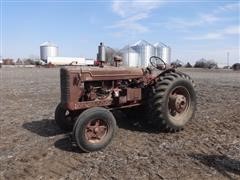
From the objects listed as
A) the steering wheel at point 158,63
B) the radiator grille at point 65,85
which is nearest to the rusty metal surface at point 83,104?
the radiator grille at point 65,85

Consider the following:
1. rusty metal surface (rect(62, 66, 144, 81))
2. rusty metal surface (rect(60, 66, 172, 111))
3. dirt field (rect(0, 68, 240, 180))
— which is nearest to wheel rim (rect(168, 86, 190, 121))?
dirt field (rect(0, 68, 240, 180))

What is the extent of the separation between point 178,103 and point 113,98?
1.50m

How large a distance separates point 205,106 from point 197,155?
5.18 m

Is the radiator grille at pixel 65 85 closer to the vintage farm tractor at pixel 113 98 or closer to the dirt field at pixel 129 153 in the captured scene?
the vintage farm tractor at pixel 113 98

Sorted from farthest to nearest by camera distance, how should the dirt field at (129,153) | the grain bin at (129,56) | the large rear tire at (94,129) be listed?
the grain bin at (129,56) → the large rear tire at (94,129) → the dirt field at (129,153)

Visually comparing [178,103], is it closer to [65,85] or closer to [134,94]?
[134,94]

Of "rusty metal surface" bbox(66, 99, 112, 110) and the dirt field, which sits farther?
"rusty metal surface" bbox(66, 99, 112, 110)

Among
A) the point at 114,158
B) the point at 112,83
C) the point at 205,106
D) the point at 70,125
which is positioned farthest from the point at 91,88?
the point at 205,106

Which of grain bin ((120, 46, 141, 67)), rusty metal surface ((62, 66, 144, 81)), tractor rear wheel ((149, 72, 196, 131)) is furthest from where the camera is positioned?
grain bin ((120, 46, 141, 67))

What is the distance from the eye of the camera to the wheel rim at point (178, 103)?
27.7 ft

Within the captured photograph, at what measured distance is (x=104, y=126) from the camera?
7207 millimetres

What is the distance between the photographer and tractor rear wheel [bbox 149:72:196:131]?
8016 mm

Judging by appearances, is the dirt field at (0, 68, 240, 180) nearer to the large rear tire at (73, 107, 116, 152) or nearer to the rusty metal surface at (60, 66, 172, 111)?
the large rear tire at (73, 107, 116, 152)

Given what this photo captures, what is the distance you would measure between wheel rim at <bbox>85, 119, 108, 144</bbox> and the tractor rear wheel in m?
1.30
